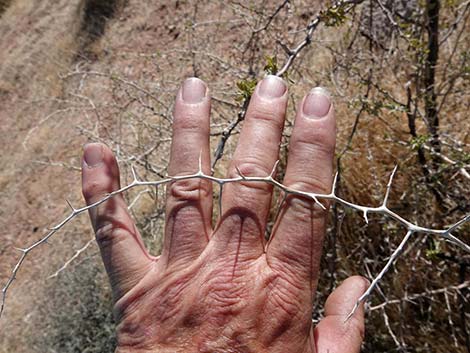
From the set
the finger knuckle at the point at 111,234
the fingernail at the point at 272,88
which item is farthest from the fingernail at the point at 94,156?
the fingernail at the point at 272,88

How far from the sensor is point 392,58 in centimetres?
279

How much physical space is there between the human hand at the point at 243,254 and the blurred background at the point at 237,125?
183mm

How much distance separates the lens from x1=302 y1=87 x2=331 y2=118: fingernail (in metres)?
1.38

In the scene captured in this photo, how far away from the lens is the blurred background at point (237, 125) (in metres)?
2.28

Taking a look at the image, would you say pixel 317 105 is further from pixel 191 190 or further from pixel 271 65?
pixel 191 190

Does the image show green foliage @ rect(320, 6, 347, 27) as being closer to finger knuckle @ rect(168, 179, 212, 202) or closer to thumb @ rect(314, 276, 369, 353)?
finger knuckle @ rect(168, 179, 212, 202)

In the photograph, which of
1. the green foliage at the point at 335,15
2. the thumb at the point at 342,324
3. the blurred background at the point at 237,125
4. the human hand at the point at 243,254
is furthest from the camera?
the blurred background at the point at 237,125

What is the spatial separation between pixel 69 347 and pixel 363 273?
219 centimetres

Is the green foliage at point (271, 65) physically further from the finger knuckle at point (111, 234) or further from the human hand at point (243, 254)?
the finger knuckle at point (111, 234)

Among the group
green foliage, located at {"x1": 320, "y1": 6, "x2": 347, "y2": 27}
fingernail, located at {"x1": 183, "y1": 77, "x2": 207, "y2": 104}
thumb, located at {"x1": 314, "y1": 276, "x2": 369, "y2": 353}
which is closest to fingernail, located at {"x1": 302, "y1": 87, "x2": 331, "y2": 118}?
fingernail, located at {"x1": 183, "y1": 77, "x2": 207, "y2": 104}

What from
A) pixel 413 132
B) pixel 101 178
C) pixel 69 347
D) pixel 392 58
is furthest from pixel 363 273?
pixel 69 347

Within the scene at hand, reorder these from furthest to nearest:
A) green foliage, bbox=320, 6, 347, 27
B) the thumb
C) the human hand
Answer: green foliage, bbox=320, 6, 347, 27 → the thumb → the human hand

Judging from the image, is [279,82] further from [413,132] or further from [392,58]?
[392,58]

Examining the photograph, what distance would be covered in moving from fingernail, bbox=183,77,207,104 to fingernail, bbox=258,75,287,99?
0.61ft
